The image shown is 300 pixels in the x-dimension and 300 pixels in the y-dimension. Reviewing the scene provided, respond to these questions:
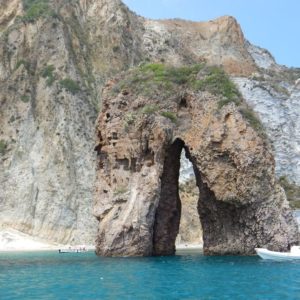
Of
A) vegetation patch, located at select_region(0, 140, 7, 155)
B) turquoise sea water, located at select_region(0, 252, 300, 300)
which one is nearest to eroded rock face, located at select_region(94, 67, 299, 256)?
turquoise sea water, located at select_region(0, 252, 300, 300)

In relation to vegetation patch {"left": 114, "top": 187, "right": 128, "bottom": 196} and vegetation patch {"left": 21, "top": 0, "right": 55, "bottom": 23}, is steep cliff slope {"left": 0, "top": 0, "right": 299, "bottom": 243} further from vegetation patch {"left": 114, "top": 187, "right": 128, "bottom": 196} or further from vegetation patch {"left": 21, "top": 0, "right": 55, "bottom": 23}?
vegetation patch {"left": 114, "top": 187, "right": 128, "bottom": 196}

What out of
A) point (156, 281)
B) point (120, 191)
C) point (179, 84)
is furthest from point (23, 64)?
point (156, 281)

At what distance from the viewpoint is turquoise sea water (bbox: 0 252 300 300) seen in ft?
67.2

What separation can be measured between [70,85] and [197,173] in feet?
128

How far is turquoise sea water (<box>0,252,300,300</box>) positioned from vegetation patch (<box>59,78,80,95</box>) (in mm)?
47000

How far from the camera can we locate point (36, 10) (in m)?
85.1

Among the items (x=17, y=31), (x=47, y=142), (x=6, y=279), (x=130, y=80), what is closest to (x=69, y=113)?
(x=47, y=142)

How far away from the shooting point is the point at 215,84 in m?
41.3

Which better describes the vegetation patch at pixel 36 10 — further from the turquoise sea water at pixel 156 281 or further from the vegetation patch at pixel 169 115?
the turquoise sea water at pixel 156 281

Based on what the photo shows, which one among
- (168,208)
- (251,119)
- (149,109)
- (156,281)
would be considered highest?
(149,109)

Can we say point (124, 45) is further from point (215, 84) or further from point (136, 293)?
point (136, 293)

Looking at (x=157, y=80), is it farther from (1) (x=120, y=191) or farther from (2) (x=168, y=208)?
(2) (x=168, y=208)

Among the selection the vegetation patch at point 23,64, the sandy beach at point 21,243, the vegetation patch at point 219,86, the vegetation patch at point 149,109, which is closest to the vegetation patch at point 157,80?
the vegetation patch at point 149,109

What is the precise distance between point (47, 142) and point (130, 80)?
1287 inches
